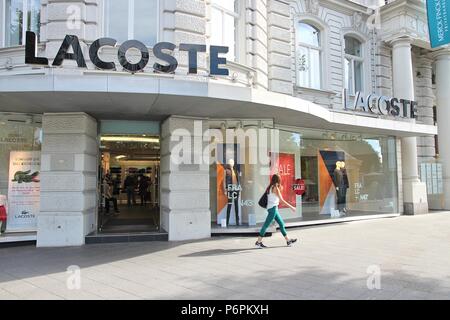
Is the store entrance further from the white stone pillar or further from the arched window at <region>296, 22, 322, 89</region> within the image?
the white stone pillar

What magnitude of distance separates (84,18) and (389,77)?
12558 mm

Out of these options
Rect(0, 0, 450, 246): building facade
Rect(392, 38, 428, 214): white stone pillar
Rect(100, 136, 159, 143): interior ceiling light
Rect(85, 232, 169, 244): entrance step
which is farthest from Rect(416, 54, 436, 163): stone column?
Rect(85, 232, 169, 244): entrance step

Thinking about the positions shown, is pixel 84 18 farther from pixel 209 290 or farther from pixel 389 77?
pixel 389 77

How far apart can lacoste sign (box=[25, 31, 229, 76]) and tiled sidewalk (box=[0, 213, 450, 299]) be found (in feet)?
12.2

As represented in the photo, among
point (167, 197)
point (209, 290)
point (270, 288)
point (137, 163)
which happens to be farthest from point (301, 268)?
point (137, 163)

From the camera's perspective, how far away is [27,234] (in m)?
8.84

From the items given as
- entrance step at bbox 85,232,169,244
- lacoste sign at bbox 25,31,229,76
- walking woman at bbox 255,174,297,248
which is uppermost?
lacoste sign at bbox 25,31,229,76

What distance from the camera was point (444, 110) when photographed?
16.8 meters

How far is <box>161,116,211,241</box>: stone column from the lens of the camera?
9.23m

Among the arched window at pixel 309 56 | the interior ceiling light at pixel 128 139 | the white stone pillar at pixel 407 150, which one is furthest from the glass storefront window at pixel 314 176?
the arched window at pixel 309 56

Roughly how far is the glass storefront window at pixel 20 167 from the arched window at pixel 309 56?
8.76m

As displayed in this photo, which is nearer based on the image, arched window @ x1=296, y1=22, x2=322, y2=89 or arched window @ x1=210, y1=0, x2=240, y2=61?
arched window @ x1=210, y1=0, x2=240, y2=61

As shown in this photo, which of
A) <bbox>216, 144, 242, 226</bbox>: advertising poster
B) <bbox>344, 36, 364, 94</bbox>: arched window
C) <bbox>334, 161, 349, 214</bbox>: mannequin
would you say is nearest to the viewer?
<bbox>216, 144, 242, 226</bbox>: advertising poster

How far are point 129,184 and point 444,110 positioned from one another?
46.2ft
